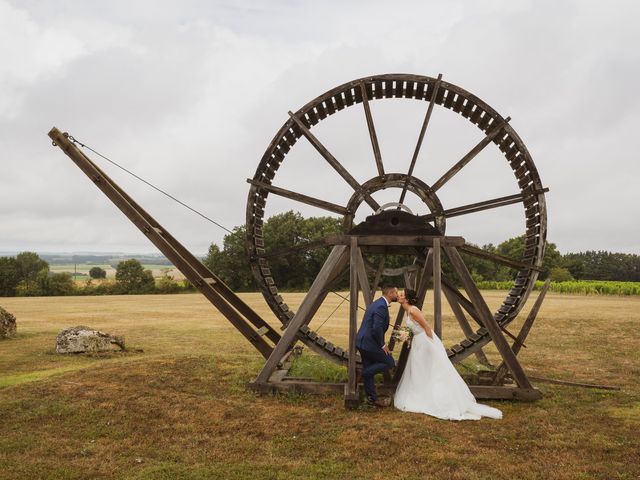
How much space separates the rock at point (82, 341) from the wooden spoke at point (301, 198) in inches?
256

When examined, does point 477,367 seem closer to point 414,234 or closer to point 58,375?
point 414,234

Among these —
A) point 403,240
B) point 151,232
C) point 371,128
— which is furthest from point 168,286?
point 403,240

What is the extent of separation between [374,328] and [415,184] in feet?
10.2

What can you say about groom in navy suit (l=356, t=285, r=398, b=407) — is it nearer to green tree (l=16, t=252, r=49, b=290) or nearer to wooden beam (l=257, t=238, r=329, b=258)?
wooden beam (l=257, t=238, r=329, b=258)

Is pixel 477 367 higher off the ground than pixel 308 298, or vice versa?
pixel 308 298

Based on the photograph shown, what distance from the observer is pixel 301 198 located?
10305mm

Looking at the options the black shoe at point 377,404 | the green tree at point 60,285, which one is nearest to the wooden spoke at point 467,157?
the black shoe at point 377,404

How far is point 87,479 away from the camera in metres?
5.52

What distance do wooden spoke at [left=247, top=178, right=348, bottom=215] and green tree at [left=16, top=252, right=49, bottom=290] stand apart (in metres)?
58.3

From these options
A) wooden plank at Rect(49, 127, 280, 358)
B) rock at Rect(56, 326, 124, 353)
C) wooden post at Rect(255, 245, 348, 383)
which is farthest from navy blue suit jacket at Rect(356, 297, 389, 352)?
rock at Rect(56, 326, 124, 353)

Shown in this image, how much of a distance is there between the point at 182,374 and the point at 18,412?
3.00 meters

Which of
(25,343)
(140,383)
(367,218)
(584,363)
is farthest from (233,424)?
(25,343)

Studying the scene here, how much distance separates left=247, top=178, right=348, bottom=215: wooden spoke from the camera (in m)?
9.86

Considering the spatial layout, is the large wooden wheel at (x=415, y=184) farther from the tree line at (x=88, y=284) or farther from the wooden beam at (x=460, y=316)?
the tree line at (x=88, y=284)
